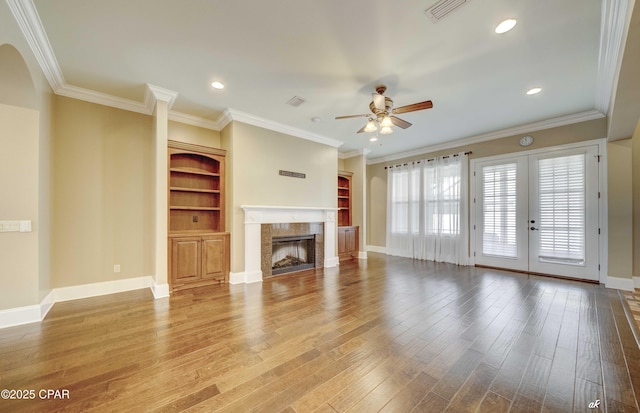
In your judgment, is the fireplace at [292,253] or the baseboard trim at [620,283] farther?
the fireplace at [292,253]

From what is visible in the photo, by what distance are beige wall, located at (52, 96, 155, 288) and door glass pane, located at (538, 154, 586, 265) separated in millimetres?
7193

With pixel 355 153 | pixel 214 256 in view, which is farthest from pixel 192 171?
pixel 355 153

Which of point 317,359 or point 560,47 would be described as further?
point 560,47

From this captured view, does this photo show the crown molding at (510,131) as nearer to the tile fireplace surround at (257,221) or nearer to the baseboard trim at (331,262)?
the tile fireplace surround at (257,221)

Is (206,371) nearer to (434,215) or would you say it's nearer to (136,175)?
(136,175)

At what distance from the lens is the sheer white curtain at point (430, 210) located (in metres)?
5.83

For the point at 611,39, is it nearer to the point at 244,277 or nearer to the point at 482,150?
the point at 482,150

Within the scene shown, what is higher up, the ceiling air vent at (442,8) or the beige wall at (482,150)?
the ceiling air vent at (442,8)

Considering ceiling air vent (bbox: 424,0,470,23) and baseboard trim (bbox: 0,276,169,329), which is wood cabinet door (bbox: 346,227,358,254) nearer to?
baseboard trim (bbox: 0,276,169,329)

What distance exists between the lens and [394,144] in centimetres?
623

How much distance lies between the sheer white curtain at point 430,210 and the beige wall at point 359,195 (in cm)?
96

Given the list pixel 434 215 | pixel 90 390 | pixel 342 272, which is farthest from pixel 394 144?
pixel 90 390

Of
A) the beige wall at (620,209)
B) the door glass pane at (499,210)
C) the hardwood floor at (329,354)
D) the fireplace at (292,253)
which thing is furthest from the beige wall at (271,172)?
the beige wall at (620,209)

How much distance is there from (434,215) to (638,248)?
324 cm
